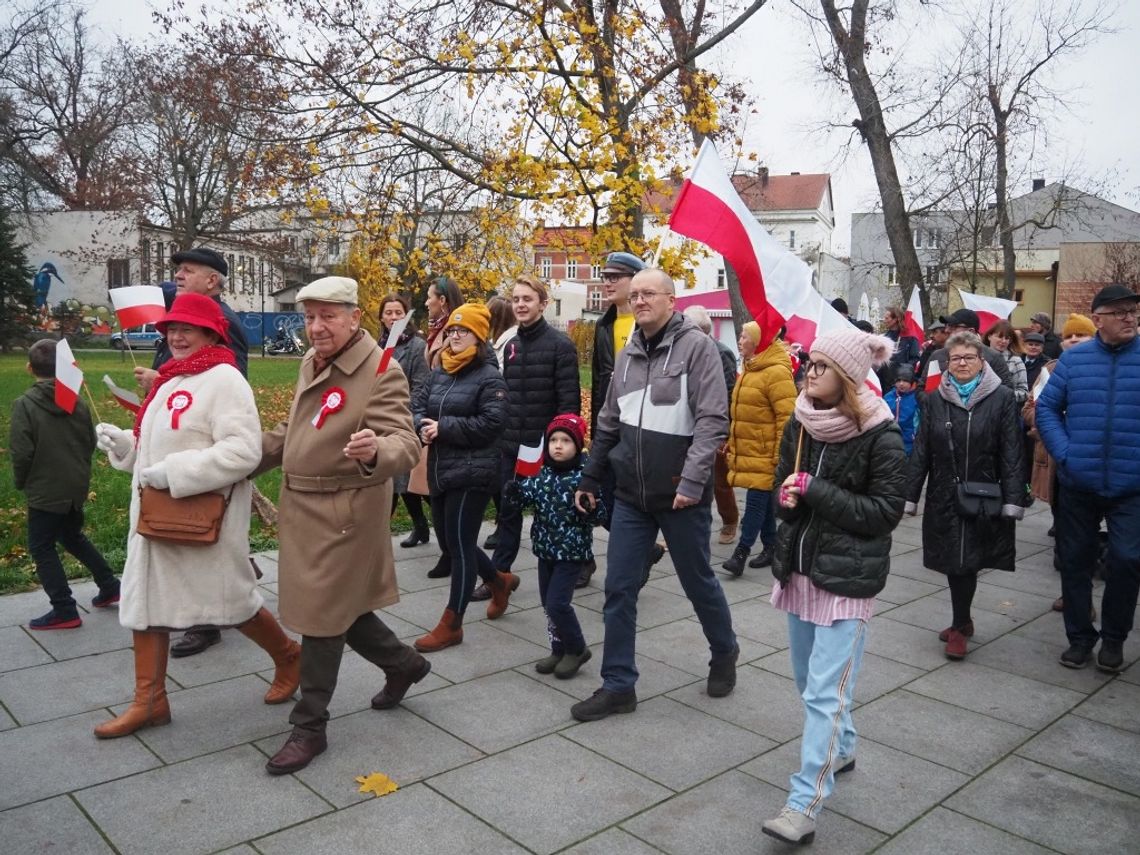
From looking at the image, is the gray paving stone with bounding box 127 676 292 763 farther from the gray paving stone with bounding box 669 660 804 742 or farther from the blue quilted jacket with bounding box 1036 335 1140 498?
the blue quilted jacket with bounding box 1036 335 1140 498

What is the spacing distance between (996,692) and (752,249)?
2.57 m

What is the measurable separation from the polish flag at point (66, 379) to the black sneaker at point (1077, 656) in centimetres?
556

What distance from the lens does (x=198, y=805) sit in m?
3.47

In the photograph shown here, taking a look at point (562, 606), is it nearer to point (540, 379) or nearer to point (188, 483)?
point (540, 379)

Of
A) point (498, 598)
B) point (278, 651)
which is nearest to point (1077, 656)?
point (498, 598)

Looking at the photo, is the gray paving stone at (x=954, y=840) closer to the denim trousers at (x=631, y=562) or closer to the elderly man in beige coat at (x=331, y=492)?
the denim trousers at (x=631, y=562)

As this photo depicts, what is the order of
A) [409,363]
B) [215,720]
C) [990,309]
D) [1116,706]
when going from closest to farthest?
[215,720] → [1116,706] → [409,363] → [990,309]

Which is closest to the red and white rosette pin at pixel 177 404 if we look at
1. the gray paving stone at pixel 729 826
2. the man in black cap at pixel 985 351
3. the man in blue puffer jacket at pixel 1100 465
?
the gray paving stone at pixel 729 826

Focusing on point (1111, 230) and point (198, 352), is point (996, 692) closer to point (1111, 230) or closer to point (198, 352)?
point (198, 352)

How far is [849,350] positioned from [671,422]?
111 centimetres

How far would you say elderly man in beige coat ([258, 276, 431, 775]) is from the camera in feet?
12.6

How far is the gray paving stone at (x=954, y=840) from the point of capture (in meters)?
3.29

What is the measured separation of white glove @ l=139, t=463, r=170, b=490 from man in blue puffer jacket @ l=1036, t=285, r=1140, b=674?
4.58 metres

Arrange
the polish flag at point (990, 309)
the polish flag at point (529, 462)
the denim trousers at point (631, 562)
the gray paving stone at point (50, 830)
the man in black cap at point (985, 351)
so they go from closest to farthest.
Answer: the gray paving stone at point (50, 830) → the denim trousers at point (631, 562) → the polish flag at point (529, 462) → the man in black cap at point (985, 351) → the polish flag at point (990, 309)
